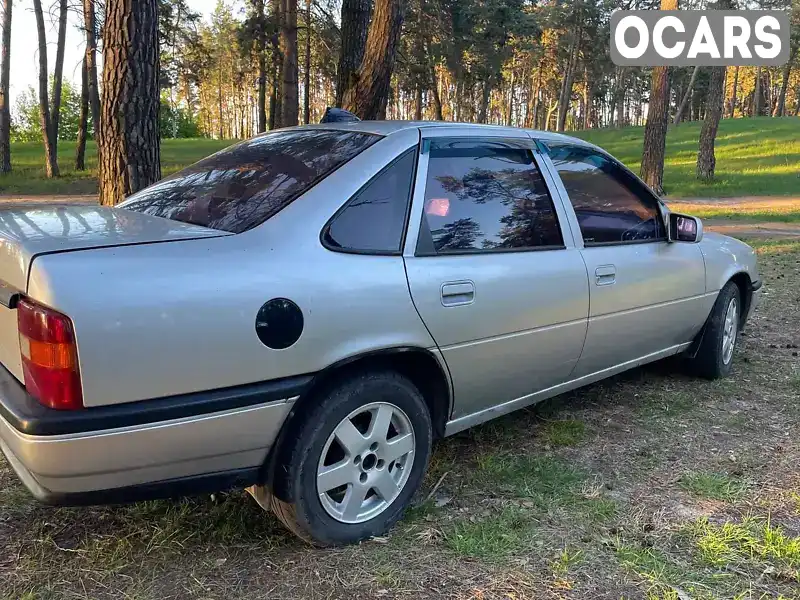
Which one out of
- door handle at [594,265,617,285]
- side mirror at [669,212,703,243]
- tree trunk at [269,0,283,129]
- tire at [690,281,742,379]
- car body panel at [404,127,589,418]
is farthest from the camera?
tree trunk at [269,0,283,129]

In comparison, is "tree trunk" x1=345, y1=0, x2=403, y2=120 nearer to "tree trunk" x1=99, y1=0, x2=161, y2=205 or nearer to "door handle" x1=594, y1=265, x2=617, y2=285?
"tree trunk" x1=99, y1=0, x2=161, y2=205

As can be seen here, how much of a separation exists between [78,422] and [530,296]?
1951 mm

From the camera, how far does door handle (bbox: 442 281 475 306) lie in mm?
2799

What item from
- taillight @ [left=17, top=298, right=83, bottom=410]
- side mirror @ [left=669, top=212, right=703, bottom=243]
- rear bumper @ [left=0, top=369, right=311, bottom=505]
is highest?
side mirror @ [left=669, top=212, right=703, bottom=243]

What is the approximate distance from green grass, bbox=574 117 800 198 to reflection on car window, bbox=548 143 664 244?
15483 millimetres

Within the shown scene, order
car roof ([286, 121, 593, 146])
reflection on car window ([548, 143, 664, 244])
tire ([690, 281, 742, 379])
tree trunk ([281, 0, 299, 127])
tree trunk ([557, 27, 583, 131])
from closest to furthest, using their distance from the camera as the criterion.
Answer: car roof ([286, 121, 593, 146]), reflection on car window ([548, 143, 664, 244]), tire ([690, 281, 742, 379]), tree trunk ([281, 0, 299, 127]), tree trunk ([557, 27, 583, 131])

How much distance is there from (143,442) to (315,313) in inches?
27.0

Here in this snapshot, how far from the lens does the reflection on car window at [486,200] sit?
299 cm

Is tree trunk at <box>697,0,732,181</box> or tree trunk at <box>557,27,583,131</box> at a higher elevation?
tree trunk at <box>557,27,583,131</box>

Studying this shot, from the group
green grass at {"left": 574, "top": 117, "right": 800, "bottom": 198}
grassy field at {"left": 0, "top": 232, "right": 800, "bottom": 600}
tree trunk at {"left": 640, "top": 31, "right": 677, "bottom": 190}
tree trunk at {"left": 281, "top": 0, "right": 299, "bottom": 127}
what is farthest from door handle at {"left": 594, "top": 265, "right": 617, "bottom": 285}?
green grass at {"left": 574, "top": 117, "right": 800, "bottom": 198}

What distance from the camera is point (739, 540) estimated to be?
9.09ft

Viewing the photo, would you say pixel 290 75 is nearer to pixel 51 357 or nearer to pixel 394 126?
pixel 394 126

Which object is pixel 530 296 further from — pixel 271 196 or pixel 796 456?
pixel 796 456

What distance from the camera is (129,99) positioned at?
199 inches
